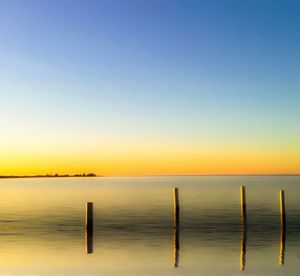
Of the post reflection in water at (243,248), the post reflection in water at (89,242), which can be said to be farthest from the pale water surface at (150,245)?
the post reflection in water at (89,242)

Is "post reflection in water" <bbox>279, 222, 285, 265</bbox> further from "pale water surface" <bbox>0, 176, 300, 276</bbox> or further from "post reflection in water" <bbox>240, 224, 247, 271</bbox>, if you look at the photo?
"post reflection in water" <bbox>240, 224, 247, 271</bbox>

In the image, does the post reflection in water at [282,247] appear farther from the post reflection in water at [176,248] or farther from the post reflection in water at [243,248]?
the post reflection in water at [176,248]

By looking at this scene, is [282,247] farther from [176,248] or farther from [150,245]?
[150,245]

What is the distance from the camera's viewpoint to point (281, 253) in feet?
73.4

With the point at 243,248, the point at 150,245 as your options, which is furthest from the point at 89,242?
the point at 243,248

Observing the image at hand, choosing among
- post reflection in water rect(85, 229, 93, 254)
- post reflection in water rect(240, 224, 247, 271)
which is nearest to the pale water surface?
post reflection in water rect(240, 224, 247, 271)

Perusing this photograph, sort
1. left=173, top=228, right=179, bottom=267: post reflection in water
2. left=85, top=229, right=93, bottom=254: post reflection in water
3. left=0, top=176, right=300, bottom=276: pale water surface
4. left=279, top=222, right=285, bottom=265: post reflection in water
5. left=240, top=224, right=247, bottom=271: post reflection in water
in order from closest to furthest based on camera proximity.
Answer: left=0, top=176, right=300, bottom=276: pale water surface, left=240, top=224, right=247, bottom=271: post reflection in water, left=173, top=228, right=179, bottom=267: post reflection in water, left=279, top=222, right=285, bottom=265: post reflection in water, left=85, top=229, right=93, bottom=254: post reflection in water

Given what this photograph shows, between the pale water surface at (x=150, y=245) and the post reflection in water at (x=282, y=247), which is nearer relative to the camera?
the pale water surface at (x=150, y=245)

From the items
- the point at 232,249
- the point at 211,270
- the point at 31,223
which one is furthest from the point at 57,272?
the point at 31,223

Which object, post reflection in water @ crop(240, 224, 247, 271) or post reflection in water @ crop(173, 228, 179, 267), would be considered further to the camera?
post reflection in water @ crop(173, 228, 179, 267)

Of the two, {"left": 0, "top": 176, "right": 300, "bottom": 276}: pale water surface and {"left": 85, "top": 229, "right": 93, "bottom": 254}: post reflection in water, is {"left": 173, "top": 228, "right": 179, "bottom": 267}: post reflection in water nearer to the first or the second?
{"left": 0, "top": 176, "right": 300, "bottom": 276}: pale water surface

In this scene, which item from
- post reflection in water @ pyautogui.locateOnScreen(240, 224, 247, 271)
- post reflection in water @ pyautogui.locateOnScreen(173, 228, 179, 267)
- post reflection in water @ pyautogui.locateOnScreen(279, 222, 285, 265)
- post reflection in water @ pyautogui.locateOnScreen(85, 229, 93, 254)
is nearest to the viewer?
post reflection in water @ pyautogui.locateOnScreen(240, 224, 247, 271)

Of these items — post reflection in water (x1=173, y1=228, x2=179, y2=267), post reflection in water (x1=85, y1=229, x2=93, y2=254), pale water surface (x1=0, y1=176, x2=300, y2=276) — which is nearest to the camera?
pale water surface (x1=0, y1=176, x2=300, y2=276)

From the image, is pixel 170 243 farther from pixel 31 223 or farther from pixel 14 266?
pixel 31 223
